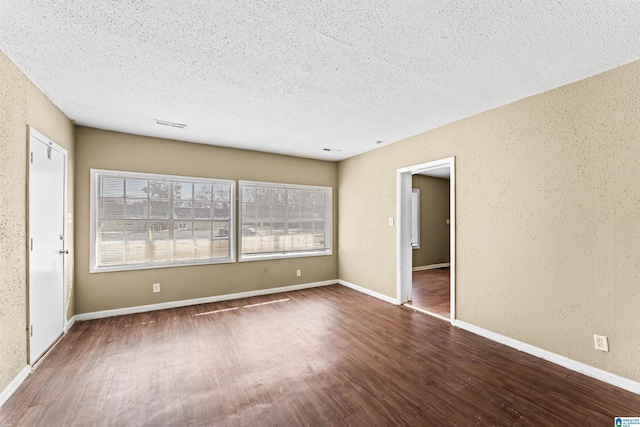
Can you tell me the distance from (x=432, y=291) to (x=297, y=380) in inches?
140

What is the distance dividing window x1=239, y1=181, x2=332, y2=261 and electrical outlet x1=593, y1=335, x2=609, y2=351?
394 centimetres

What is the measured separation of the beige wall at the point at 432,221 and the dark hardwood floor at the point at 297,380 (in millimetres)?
4195

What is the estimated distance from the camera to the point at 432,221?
7562mm

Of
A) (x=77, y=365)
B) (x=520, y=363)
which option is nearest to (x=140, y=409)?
(x=77, y=365)

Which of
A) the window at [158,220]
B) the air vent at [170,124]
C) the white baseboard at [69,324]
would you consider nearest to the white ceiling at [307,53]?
the air vent at [170,124]

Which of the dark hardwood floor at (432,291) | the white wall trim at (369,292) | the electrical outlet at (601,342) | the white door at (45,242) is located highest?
the white door at (45,242)

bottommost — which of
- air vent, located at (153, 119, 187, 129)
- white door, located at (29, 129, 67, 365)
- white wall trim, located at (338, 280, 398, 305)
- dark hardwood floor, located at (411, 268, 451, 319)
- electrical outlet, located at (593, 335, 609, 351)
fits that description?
dark hardwood floor, located at (411, 268, 451, 319)

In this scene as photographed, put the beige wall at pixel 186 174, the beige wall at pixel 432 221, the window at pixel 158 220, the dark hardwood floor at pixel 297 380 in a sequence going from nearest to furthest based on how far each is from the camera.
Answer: the dark hardwood floor at pixel 297 380 → the beige wall at pixel 186 174 → the window at pixel 158 220 → the beige wall at pixel 432 221

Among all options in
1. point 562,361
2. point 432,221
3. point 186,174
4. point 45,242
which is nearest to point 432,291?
point 562,361

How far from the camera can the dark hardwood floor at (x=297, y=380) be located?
188 centimetres

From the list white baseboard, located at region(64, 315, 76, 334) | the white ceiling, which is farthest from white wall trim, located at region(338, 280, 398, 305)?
white baseboard, located at region(64, 315, 76, 334)

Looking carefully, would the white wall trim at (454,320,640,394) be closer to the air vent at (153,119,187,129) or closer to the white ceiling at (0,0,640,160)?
the white ceiling at (0,0,640,160)

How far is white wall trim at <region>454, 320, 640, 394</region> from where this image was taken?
216 centimetres

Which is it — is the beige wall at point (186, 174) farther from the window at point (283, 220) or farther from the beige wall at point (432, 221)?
the beige wall at point (432, 221)
